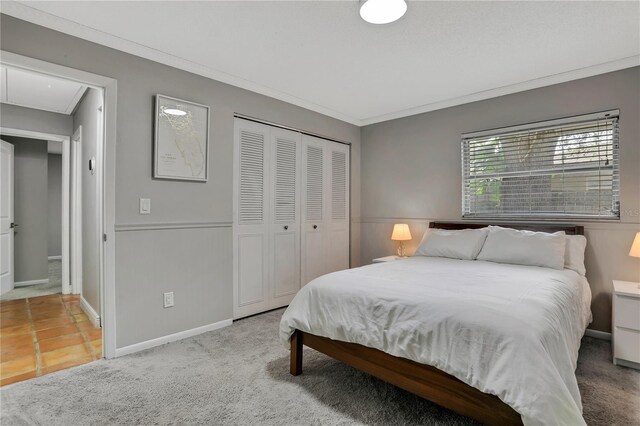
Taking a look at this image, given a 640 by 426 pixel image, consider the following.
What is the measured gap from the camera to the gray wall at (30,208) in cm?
474

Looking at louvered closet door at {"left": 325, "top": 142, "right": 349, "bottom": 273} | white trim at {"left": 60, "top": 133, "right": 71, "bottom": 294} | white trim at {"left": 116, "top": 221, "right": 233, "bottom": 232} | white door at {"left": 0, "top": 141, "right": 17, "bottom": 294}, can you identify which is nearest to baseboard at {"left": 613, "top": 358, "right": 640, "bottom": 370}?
louvered closet door at {"left": 325, "top": 142, "right": 349, "bottom": 273}

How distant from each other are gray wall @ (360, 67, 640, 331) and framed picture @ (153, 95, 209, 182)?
8.08ft

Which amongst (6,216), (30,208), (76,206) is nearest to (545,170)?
(76,206)

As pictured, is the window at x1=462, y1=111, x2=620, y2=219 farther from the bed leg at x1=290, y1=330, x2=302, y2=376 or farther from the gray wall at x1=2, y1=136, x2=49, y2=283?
the gray wall at x1=2, y1=136, x2=49, y2=283

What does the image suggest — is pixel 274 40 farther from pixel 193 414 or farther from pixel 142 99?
pixel 193 414

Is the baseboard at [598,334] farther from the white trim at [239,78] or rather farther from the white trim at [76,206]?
the white trim at [76,206]

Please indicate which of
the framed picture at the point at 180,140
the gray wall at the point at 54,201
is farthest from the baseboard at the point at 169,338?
the gray wall at the point at 54,201

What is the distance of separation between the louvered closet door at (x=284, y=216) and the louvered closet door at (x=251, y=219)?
102 mm

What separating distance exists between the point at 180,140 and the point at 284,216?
1407mm

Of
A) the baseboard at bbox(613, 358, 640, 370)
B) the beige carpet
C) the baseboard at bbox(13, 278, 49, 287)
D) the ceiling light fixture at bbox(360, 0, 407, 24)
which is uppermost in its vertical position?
the ceiling light fixture at bbox(360, 0, 407, 24)

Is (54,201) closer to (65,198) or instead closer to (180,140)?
(65,198)

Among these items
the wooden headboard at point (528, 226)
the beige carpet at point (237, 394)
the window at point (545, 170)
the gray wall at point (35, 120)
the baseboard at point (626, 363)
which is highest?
the gray wall at point (35, 120)

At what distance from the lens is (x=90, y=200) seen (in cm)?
341

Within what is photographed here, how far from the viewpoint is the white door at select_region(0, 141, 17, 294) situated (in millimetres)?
4238
